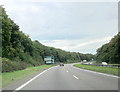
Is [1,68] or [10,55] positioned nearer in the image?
[1,68]

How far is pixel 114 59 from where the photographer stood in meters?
79.1

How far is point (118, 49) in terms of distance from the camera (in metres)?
73.6

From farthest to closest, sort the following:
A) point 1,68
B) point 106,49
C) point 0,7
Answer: point 106,49, point 0,7, point 1,68

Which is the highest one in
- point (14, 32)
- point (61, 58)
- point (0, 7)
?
point (0, 7)

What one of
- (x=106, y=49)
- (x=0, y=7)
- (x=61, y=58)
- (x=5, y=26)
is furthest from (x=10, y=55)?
(x=61, y=58)

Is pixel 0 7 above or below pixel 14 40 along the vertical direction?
above

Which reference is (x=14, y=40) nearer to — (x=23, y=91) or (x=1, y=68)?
(x=1, y=68)

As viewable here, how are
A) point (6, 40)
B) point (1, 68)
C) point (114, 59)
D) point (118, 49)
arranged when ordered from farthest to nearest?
1. point (114, 59)
2. point (118, 49)
3. point (6, 40)
4. point (1, 68)

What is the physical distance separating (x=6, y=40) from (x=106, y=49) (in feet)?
199

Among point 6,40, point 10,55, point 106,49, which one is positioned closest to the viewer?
point 6,40

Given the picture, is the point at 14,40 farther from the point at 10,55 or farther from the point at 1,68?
the point at 1,68

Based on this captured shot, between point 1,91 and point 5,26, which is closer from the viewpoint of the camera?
point 1,91

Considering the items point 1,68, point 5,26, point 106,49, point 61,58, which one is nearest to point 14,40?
point 5,26

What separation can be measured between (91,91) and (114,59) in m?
73.1
